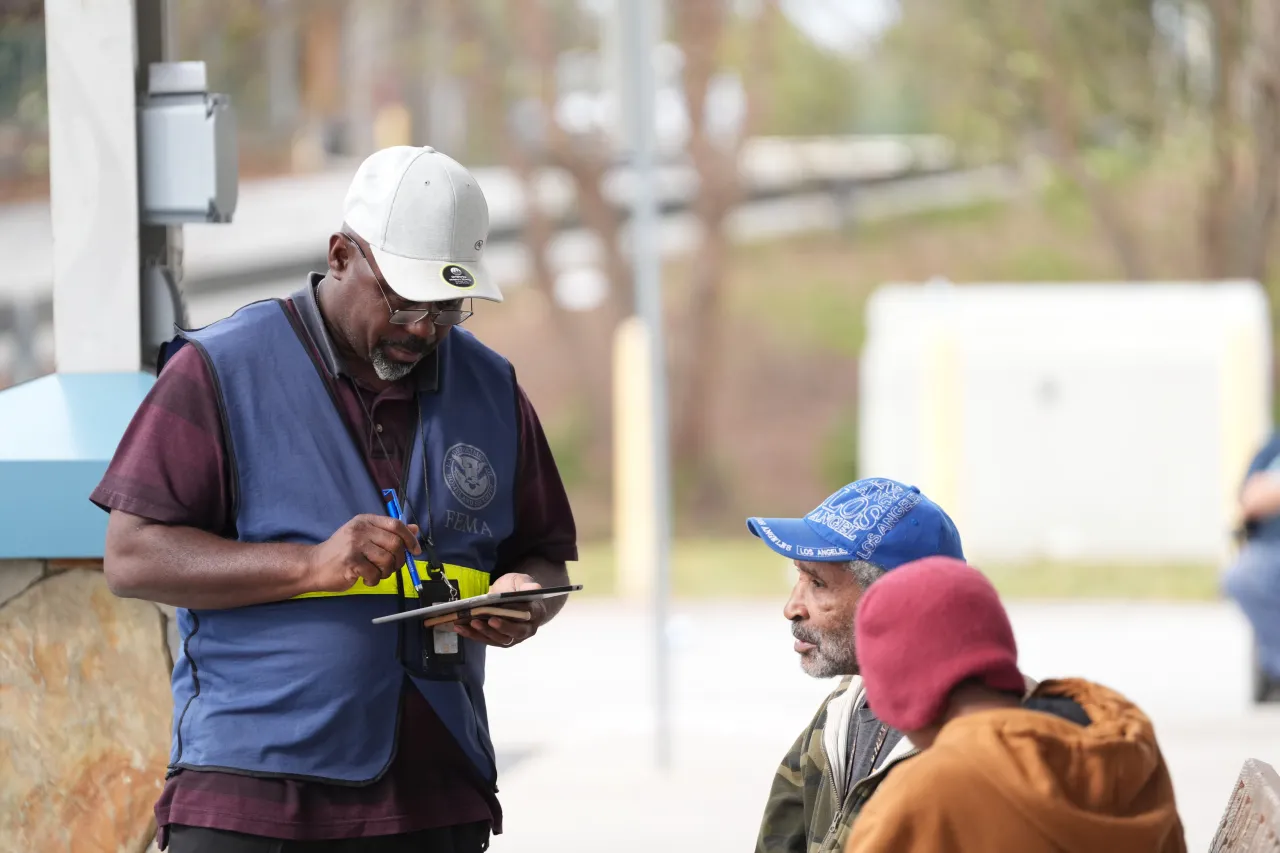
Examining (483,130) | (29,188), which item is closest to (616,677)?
(29,188)

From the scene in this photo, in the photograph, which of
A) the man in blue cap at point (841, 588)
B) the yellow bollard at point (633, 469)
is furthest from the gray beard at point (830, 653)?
the yellow bollard at point (633, 469)

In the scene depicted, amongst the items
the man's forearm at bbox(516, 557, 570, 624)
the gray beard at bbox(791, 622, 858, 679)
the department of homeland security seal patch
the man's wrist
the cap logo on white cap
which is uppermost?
the cap logo on white cap

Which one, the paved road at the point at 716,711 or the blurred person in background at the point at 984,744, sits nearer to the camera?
the blurred person in background at the point at 984,744

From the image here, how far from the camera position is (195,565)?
2.89 m

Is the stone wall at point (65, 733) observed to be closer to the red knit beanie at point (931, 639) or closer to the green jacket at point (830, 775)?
the green jacket at point (830, 775)

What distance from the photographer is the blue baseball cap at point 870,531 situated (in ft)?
10.2

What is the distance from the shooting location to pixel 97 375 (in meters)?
4.18

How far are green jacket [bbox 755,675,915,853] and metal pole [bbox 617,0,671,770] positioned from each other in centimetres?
495

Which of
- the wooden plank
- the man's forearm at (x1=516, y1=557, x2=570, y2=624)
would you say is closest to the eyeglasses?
the man's forearm at (x1=516, y1=557, x2=570, y2=624)

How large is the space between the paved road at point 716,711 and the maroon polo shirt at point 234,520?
12.8 feet

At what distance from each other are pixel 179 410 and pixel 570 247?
2715cm

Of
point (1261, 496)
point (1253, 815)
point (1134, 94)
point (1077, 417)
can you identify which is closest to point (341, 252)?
point (1253, 815)

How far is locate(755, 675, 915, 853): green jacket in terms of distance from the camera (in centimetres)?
297

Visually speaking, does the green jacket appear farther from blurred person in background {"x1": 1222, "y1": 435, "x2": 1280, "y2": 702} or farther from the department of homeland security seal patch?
blurred person in background {"x1": 1222, "y1": 435, "x2": 1280, "y2": 702}
